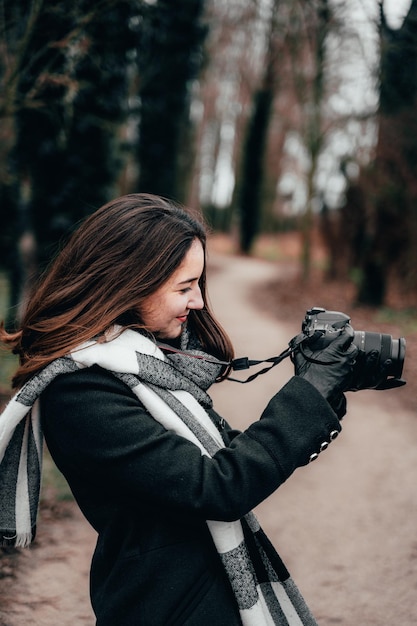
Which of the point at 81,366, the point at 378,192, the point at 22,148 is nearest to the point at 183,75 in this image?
the point at 378,192

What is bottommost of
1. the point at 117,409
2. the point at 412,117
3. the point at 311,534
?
the point at 311,534

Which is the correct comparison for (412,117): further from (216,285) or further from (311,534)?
(311,534)

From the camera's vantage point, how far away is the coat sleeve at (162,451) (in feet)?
4.76

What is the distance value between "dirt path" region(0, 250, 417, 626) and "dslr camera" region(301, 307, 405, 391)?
186 cm

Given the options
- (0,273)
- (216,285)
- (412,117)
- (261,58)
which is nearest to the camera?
(412,117)

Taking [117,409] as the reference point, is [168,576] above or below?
below

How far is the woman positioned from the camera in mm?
1472

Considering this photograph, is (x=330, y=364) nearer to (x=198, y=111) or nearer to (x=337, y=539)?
(x=337, y=539)

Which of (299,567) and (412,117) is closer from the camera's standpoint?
(299,567)

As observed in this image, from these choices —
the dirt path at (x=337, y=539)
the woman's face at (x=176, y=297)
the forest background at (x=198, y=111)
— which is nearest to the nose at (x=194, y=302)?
the woman's face at (x=176, y=297)

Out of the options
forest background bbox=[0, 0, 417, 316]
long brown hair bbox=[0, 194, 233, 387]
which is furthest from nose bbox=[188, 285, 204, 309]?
forest background bbox=[0, 0, 417, 316]

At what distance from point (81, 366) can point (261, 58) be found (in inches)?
826

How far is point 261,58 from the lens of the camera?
20609 mm

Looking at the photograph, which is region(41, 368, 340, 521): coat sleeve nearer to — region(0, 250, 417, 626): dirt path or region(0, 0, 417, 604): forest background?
region(0, 0, 417, 604): forest background
